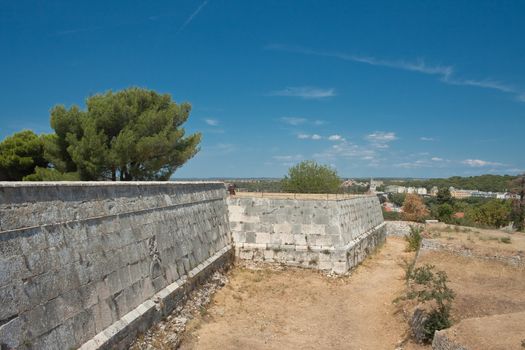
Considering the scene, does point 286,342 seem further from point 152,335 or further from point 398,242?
point 398,242

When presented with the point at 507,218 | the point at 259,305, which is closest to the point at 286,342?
the point at 259,305

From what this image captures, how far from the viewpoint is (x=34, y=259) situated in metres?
5.15

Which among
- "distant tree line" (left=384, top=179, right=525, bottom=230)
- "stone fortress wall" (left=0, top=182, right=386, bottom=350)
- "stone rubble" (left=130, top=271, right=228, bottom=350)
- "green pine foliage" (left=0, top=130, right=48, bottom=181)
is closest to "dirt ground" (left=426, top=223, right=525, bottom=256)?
"stone fortress wall" (left=0, top=182, right=386, bottom=350)

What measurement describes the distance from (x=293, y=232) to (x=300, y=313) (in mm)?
4431

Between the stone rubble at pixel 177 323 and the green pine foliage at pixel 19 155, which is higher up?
the green pine foliage at pixel 19 155

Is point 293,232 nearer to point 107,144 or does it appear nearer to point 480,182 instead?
point 107,144

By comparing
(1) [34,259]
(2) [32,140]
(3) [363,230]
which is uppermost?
(2) [32,140]

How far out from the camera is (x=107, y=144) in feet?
62.7

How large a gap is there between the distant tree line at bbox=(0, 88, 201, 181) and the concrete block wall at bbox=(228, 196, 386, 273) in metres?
6.57

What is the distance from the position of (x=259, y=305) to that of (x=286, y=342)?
2.26 meters

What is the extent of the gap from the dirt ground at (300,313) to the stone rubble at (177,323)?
8.3 inches

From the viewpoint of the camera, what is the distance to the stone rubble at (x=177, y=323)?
23.8ft

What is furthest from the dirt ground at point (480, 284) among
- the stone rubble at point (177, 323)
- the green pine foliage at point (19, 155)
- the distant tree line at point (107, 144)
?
the green pine foliage at point (19, 155)

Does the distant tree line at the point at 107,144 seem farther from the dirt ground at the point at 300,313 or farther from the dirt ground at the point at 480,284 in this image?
the dirt ground at the point at 480,284
